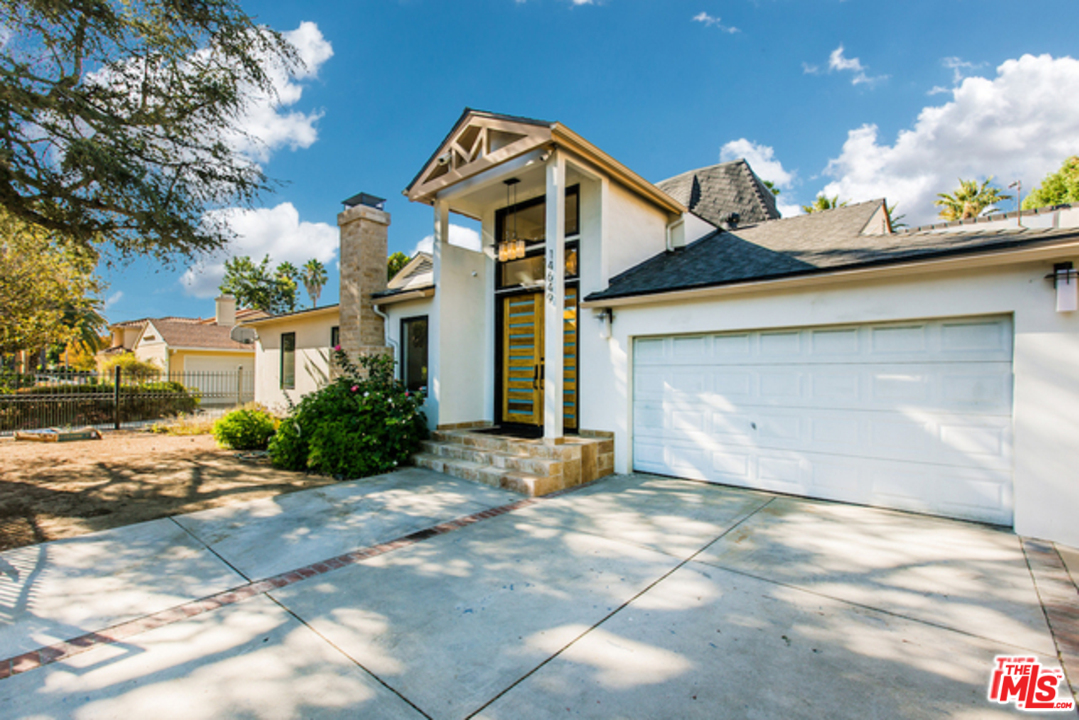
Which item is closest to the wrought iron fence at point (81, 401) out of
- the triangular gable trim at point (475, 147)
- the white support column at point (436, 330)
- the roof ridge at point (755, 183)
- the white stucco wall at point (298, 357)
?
the white stucco wall at point (298, 357)

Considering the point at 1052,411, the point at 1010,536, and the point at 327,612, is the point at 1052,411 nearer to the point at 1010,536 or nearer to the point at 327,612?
the point at 1010,536

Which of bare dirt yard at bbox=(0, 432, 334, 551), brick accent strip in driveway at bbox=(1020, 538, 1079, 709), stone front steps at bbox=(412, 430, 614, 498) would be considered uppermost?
stone front steps at bbox=(412, 430, 614, 498)

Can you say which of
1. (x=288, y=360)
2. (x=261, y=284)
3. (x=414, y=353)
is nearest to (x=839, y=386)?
(x=414, y=353)

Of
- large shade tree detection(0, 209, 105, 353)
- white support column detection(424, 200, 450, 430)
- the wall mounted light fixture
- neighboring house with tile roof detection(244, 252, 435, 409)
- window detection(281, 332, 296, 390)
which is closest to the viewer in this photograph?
the wall mounted light fixture

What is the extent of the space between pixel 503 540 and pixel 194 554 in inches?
108

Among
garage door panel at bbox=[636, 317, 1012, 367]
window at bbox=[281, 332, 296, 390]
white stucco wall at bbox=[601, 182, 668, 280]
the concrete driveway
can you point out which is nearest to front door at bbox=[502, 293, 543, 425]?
white stucco wall at bbox=[601, 182, 668, 280]

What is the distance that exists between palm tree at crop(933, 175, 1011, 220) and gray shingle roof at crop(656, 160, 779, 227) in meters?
28.1

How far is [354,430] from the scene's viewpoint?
7.18m

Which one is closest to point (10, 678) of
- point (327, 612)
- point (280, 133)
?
point (327, 612)

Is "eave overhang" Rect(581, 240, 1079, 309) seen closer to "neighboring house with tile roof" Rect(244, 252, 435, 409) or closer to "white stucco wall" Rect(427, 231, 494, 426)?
"white stucco wall" Rect(427, 231, 494, 426)

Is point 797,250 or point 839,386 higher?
point 797,250

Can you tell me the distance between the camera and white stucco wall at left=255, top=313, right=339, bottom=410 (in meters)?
13.2

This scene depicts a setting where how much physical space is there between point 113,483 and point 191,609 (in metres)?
5.01

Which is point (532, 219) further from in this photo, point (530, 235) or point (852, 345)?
point (852, 345)
